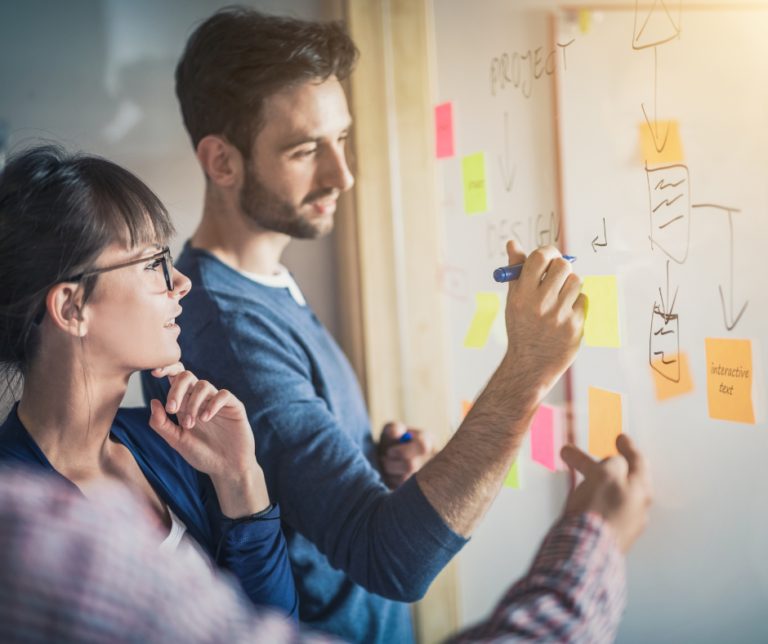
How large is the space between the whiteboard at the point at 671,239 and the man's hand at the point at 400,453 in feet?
0.75

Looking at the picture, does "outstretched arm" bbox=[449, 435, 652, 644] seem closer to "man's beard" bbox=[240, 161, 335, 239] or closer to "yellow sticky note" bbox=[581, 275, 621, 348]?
"yellow sticky note" bbox=[581, 275, 621, 348]

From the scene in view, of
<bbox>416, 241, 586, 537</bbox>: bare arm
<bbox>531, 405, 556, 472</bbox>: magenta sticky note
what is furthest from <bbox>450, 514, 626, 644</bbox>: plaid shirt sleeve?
<bbox>531, 405, 556, 472</bbox>: magenta sticky note

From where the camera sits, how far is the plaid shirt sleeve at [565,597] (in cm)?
48

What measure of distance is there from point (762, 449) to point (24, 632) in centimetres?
77

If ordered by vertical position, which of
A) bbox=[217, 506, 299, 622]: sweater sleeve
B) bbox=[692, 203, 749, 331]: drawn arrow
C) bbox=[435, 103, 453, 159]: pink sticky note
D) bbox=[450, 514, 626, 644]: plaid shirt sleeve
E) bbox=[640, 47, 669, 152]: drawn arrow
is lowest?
bbox=[217, 506, 299, 622]: sweater sleeve

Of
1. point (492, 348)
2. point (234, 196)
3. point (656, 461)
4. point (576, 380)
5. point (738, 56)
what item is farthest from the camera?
point (492, 348)

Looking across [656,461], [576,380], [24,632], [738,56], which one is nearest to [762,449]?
[656,461]

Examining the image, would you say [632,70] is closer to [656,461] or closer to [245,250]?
[656,461]

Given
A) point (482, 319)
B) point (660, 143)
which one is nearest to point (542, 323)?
point (660, 143)

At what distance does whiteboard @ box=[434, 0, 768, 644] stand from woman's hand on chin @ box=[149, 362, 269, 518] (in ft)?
1.69

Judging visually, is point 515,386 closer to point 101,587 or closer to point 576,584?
point 576,584

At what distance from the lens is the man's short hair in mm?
935

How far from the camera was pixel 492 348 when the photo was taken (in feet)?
3.68

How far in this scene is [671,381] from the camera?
74cm
